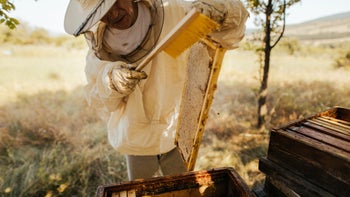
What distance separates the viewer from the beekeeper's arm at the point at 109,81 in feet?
4.75

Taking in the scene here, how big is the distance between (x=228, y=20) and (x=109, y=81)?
96 cm

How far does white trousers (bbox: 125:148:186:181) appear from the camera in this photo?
2160 mm

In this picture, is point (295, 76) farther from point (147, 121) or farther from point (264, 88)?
point (147, 121)

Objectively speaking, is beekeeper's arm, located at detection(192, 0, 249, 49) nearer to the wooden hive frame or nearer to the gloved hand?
the wooden hive frame

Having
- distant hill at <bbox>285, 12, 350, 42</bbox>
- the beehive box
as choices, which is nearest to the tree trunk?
the beehive box

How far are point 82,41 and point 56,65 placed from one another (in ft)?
26.9

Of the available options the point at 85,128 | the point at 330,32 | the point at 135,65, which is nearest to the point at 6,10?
the point at 135,65

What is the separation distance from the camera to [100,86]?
1715mm

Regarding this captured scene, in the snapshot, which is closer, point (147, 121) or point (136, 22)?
point (136, 22)

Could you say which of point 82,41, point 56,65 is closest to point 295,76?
point 56,65

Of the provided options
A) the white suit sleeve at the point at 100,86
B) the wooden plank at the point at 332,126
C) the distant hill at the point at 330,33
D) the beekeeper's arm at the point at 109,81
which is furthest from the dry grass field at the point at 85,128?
the distant hill at the point at 330,33

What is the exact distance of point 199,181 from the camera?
4.06 feet

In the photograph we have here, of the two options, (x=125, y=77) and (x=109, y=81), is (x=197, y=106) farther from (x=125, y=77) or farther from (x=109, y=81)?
(x=109, y=81)

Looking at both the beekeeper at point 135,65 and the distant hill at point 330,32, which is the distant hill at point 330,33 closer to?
the distant hill at point 330,32
